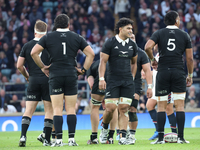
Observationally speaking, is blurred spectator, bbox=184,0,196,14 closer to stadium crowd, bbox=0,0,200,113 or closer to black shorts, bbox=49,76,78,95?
stadium crowd, bbox=0,0,200,113

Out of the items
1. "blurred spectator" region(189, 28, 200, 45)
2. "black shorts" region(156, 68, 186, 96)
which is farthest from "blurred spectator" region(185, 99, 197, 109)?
"black shorts" region(156, 68, 186, 96)

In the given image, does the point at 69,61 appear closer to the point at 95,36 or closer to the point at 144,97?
the point at 144,97

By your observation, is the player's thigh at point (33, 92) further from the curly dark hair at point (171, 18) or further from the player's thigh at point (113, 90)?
the curly dark hair at point (171, 18)

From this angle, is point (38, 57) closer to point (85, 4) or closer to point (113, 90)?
point (113, 90)

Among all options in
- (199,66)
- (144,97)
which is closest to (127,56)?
(144,97)

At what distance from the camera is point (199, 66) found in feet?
54.8

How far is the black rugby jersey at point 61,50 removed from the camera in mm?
6602

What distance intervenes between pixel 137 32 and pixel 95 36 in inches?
86.5

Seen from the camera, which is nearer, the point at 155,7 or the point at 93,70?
the point at 93,70

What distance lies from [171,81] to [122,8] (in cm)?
1305

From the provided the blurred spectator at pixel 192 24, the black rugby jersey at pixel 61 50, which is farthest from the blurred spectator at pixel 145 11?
the black rugby jersey at pixel 61 50

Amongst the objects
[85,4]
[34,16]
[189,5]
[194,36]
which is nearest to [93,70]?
[194,36]

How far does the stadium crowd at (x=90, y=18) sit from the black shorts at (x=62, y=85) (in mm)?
10579

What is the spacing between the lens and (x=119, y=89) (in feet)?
23.5
